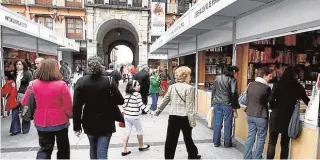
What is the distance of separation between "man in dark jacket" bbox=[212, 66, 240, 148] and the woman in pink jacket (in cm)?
284

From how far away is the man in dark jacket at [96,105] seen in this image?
284 cm

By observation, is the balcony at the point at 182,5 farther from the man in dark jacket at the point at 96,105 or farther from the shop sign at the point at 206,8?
the man in dark jacket at the point at 96,105

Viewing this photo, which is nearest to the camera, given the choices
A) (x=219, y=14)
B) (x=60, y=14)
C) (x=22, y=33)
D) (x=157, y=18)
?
(x=219, y=14)

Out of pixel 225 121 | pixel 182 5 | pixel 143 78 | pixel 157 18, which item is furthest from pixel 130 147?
pixel 182 5

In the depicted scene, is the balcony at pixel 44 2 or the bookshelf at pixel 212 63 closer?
the bookshelf at pixel 212 63

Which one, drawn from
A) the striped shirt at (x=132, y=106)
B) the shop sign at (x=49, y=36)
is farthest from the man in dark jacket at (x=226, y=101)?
the shop sign at (x=49, y=36)

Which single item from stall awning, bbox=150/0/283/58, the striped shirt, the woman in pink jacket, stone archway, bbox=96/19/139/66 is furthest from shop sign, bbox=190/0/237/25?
stone archway, bbox=96/19/139/66

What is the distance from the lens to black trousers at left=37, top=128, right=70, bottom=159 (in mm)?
3051

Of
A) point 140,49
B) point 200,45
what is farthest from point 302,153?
point 140,49

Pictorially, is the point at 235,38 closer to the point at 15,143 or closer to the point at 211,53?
the point at 211,53

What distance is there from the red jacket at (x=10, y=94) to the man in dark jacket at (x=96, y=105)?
335 centimetres

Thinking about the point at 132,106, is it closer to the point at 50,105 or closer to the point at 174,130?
the point at 174,130

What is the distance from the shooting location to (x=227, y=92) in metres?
4.61

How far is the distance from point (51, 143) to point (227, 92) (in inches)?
124
